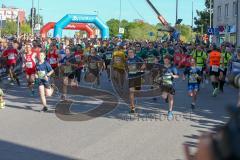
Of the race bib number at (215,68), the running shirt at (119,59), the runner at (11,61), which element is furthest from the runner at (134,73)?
the runner at (11,61)

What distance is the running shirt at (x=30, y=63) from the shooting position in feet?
48.9

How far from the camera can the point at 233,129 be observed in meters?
1.56

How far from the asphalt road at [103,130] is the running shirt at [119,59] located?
1538mm

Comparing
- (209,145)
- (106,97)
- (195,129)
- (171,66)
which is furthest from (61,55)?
(209,145)

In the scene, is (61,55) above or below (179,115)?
above

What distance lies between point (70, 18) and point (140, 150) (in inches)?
1703

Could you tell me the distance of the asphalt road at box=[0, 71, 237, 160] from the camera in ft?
23.7

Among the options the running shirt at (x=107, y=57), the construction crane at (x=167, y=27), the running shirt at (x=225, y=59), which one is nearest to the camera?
the running shirt at (x=225, y=59)

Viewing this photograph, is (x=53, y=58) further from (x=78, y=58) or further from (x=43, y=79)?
(x=43, y=79)

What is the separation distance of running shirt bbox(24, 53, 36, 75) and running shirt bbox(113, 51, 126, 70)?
2.43m

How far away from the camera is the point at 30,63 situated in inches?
593

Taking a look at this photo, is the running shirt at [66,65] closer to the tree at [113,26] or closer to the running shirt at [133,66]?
the running shirt at [133,66]

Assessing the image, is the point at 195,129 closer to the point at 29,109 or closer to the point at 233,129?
the point at 29,109

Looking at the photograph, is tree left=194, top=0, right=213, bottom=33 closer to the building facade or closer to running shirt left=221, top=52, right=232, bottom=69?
the building facade
